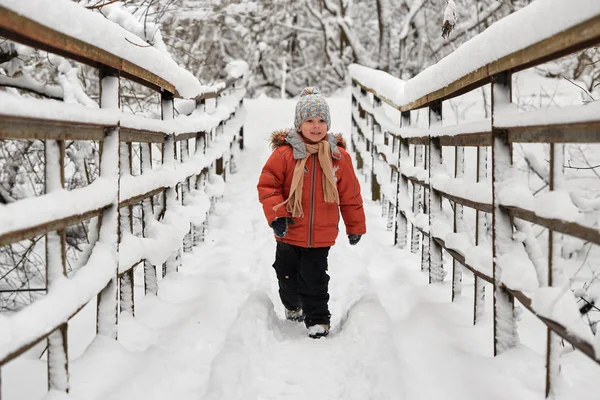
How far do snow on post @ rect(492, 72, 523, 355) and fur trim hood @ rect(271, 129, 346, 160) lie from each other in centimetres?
124

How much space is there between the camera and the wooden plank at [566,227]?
4.68 feet

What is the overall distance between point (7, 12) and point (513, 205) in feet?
5.85

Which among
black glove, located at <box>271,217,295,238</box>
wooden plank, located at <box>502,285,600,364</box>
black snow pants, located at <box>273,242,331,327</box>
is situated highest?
black glove, located at <box>271,217,295,238</box>

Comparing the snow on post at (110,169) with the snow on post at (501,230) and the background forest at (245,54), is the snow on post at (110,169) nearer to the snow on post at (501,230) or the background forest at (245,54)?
the background forest at (245,54)

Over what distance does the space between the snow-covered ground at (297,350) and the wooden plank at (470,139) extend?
34.8 inches

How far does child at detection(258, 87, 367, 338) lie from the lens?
3090 mm

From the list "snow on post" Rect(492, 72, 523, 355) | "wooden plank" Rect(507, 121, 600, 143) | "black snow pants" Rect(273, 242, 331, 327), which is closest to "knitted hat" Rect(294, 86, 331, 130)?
"black snow pants" Rect(273, 242, 331, 327)

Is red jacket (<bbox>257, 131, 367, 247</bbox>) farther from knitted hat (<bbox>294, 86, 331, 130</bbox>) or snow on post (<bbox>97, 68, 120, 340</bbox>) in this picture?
snow on post (<bbox>97, 68, 120, 340</bbox>)

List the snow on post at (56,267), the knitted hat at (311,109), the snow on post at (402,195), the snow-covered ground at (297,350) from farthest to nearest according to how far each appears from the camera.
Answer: the snow on post at (402,195) → the knitted hat at (311,109) → the snow-covered ground at (297,350) → the snow on post at (56,267)

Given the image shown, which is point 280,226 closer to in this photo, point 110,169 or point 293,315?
point 293,315

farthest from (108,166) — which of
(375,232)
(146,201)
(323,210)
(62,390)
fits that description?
(375,232)

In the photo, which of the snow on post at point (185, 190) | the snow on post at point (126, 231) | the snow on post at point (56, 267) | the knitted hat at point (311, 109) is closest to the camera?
the snow on post at point (56, 267)

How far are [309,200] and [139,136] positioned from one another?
103 cm

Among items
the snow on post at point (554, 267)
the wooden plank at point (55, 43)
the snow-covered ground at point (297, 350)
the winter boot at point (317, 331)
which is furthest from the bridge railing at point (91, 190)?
the snow on post at point (554, 267)
